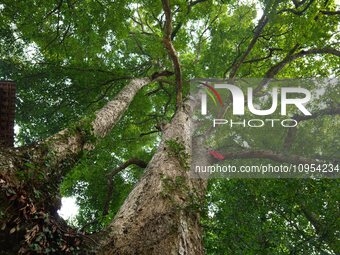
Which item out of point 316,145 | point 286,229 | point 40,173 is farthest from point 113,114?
point 316,145

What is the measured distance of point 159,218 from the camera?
3.69m

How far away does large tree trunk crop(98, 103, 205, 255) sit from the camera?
316cm

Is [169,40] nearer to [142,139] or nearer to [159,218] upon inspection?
[159,218]

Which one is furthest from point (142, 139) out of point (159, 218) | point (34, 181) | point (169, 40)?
point (34, 181)

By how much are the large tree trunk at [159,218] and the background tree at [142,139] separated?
0.02 meters

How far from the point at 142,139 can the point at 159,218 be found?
1022 centimetres

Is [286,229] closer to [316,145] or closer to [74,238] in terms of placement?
[316,145]

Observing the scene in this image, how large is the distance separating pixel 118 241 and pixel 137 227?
36 cm

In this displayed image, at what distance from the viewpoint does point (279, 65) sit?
1080cm

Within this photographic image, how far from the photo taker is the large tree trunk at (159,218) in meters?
3.16

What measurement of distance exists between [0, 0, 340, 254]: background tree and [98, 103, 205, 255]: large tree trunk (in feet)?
0.05

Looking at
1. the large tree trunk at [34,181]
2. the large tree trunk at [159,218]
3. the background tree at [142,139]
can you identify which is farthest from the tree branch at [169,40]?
A: the large tree trunk at [159,218]

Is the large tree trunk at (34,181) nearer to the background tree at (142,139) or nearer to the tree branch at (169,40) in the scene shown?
the background tree at (142,139)

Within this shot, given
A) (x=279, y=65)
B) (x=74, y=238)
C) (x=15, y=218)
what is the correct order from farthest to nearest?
1. (x=279, y=65)
2. (x=74, y=238)
3. (x=15, y=218)
